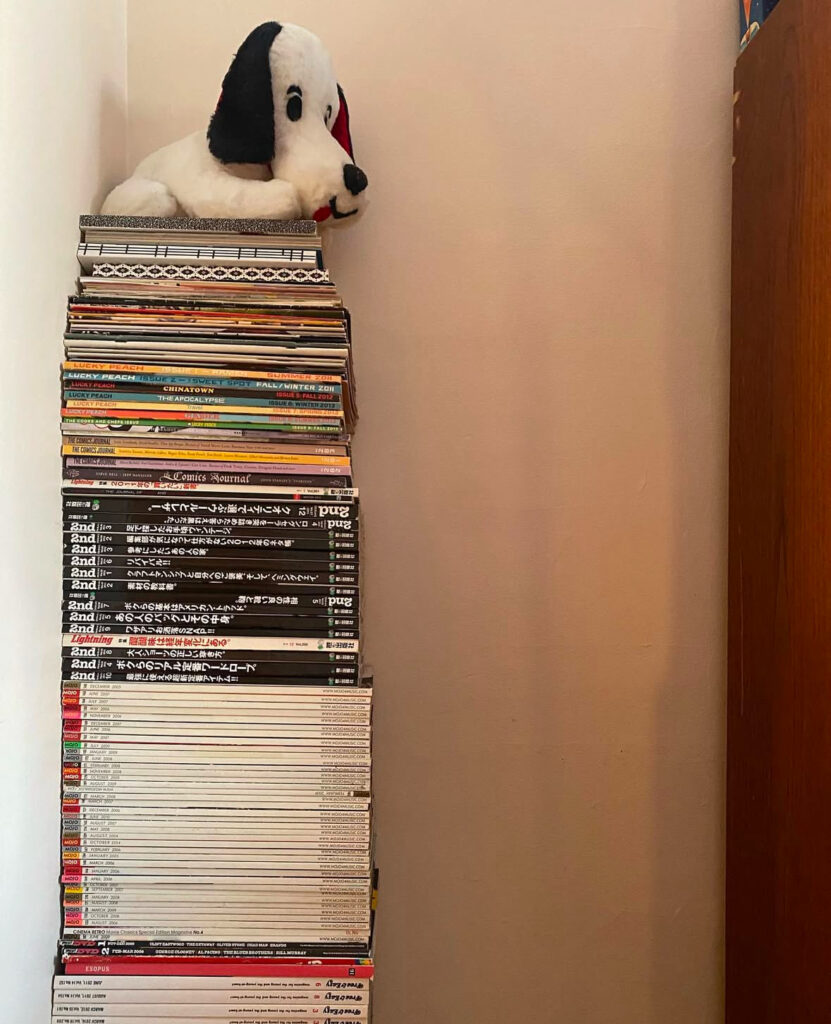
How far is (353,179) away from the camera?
0.91 meters

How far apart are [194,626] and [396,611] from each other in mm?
304

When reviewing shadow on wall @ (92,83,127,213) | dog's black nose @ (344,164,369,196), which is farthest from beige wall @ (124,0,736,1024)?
shadow on wall @ (92,83,127,213)

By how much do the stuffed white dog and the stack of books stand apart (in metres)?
0.08

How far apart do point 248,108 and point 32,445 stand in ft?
1.33

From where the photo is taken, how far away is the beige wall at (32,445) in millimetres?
700

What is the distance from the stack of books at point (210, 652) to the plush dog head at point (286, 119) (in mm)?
103

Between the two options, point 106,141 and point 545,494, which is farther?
point 545,494

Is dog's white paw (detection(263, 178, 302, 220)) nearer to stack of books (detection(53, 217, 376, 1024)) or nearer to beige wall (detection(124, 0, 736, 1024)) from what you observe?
stack of books (detection(53, 217, 376, 1024))

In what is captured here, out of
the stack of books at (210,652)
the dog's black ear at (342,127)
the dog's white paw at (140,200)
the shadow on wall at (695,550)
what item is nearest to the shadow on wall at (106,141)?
the dog's white paw at (140,200)

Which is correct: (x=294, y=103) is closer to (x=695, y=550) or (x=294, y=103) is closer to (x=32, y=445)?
(x=32, y=445)

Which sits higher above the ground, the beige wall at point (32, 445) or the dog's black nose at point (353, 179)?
the dog's black nose at point (353, 179)

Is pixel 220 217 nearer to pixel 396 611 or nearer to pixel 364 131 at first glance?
pixel 364 131

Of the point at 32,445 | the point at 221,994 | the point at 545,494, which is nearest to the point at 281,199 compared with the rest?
the point at 32,445

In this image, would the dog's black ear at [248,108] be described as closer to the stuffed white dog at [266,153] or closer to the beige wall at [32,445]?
the stuffed white dog at [266,153]
